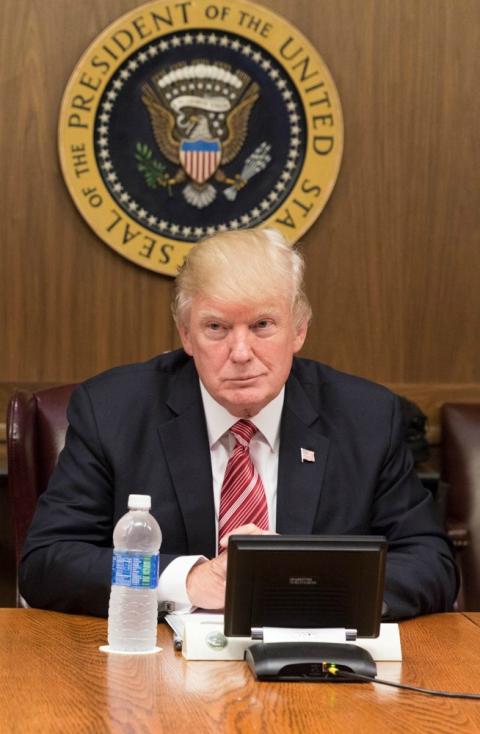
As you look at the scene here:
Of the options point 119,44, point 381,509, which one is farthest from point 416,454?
point 119,44

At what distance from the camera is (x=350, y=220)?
14.8 feet

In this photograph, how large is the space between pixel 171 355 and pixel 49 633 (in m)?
0.94

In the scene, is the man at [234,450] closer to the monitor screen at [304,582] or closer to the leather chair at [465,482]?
the monitor screen at [304,582]

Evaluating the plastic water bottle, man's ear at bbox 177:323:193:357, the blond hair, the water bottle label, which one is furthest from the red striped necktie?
the water bottle label

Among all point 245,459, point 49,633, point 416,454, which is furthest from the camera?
point 416,454

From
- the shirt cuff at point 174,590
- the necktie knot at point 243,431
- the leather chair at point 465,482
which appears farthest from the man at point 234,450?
the leather chair at point 465,482

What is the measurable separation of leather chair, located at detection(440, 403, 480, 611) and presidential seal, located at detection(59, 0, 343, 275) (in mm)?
1079

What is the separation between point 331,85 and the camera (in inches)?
174

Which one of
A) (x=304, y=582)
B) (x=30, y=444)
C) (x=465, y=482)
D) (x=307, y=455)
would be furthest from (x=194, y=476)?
(x=465, y=482)

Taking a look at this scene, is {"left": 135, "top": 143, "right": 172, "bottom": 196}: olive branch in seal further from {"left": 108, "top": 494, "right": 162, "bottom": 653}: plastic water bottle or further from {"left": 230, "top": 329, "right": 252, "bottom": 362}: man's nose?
{"left": 108, "top": 494, "right": 162, "bottom": 653}: plastic water bottle

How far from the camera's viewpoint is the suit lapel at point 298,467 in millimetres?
2674

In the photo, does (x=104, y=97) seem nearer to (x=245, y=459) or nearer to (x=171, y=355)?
(x=171, y=355)

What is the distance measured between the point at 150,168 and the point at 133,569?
2607 millimetres

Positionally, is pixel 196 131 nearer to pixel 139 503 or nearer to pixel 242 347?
pixel 242 347
